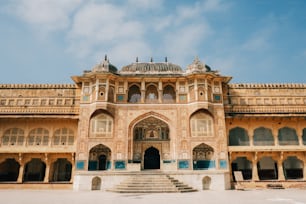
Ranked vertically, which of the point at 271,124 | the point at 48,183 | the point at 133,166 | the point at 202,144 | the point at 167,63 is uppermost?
the point at 167,63

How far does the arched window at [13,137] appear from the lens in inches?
896

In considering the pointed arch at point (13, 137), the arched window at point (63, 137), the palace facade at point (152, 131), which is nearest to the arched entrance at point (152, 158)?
the palace facade at point (152, 131)

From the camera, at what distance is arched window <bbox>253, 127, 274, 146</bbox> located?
914 inches

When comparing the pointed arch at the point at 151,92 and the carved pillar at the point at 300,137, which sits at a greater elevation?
the pointed arch at the point at 151,92

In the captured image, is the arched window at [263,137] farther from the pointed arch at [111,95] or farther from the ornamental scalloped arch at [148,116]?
the pointed arch at [111,95]

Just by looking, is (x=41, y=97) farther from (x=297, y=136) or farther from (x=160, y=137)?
(x=297, y=136)

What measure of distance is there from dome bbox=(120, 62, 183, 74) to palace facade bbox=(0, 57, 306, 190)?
10 centimetres

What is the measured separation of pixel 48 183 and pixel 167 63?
51.8 feet

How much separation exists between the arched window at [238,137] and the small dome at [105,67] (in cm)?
1269

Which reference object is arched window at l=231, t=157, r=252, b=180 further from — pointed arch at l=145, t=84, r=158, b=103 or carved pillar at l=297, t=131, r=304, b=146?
pointed arch at l=145, t=84, r=158, b=103

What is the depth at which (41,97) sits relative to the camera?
2545 centimetres

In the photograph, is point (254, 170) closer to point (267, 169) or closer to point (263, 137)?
point (263, 137)

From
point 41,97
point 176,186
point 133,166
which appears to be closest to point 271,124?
point 176,186

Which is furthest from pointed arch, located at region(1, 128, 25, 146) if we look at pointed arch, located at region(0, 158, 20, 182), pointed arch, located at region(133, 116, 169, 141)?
pointed arch, located at region(133, 116, 169, 141)
